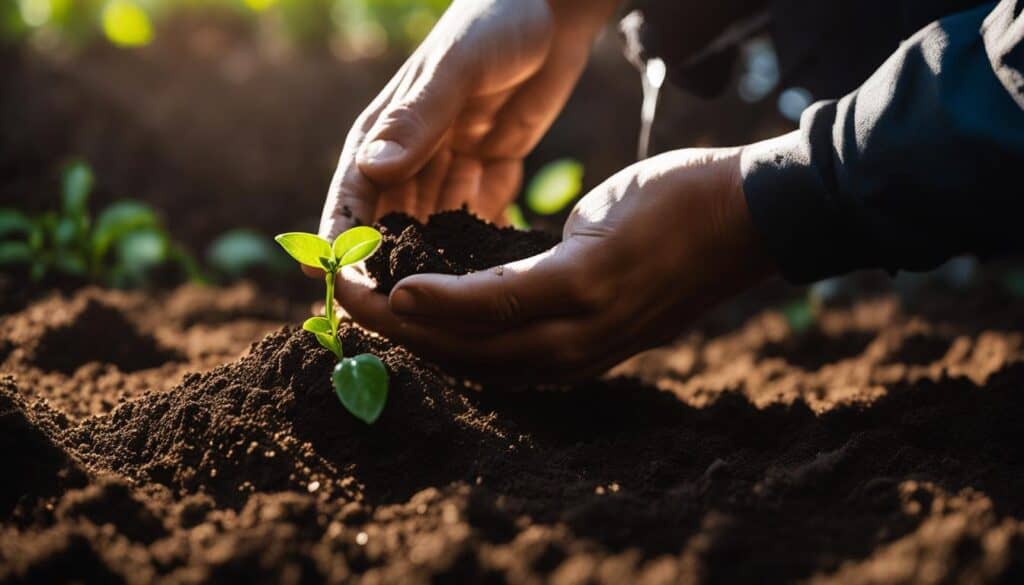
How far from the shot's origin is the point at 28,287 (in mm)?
2451

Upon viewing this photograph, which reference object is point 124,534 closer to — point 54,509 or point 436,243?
point 54,509

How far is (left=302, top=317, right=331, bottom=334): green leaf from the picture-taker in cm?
138

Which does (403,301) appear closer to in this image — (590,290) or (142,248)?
(590,290)

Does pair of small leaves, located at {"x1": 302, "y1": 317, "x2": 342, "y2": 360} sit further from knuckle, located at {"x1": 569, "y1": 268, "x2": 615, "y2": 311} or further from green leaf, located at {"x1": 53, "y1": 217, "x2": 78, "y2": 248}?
green leaf, located at {"x1": 53, "y1": 217, "x2": 78, "y2": 248}

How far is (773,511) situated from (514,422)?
0.52m

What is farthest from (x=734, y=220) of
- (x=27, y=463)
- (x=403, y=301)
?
(x=27, y=463)

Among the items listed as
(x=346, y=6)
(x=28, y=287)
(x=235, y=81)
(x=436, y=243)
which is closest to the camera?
(x=436, y=243)

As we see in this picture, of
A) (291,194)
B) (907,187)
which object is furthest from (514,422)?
(291,194)

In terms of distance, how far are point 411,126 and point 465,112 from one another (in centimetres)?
45

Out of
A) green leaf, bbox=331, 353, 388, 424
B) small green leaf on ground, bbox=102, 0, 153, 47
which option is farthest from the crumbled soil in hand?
small green leaf on ground, bbox=102, 0, 153, 47

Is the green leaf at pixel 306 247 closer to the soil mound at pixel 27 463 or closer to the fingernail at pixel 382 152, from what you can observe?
the fingernail at pixel 382 152

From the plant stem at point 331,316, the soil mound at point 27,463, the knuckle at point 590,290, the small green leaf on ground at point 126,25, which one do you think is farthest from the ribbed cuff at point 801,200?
the small green leaf on ground at point 126,25

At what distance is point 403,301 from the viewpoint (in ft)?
4.79

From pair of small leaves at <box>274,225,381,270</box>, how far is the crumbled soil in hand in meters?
0.15
